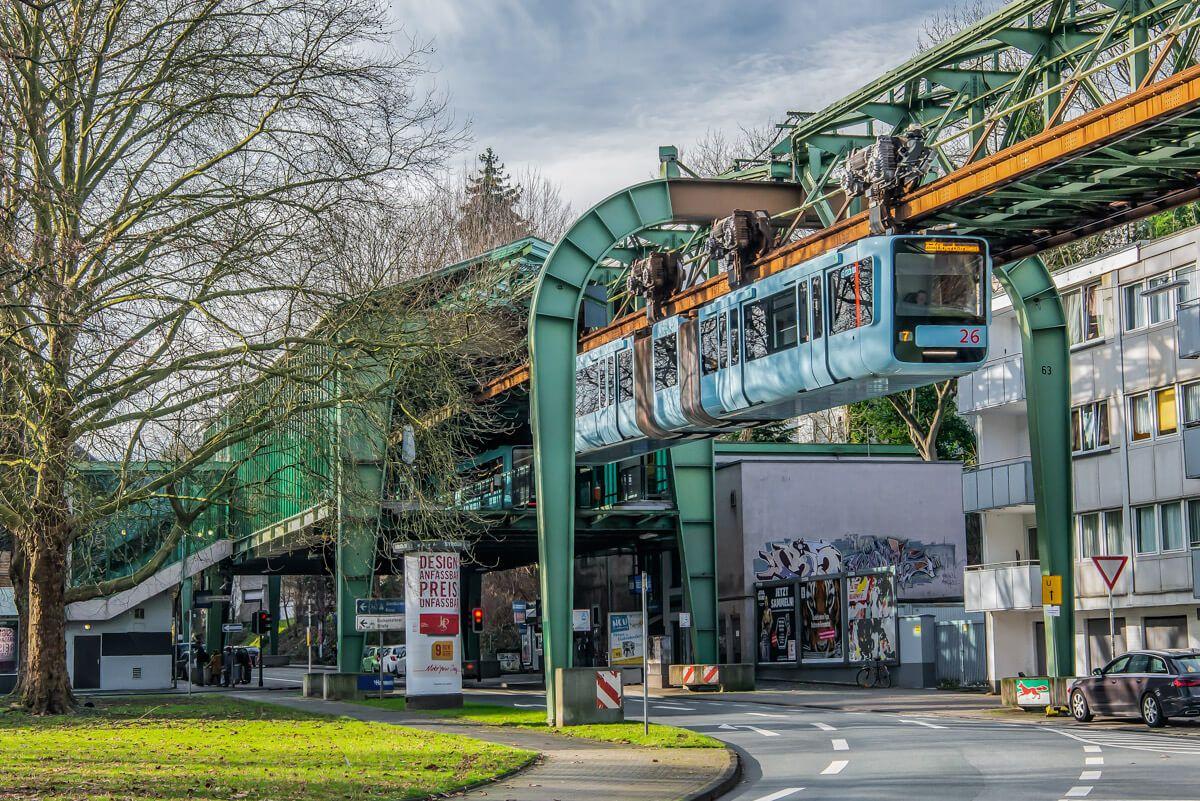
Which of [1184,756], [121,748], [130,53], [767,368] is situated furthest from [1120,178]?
[121,748]

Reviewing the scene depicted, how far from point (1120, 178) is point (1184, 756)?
9061 millimetres

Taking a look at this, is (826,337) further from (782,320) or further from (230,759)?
(230,759)

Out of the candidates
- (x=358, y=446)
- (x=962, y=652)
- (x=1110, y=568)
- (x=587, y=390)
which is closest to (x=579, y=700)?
(x=358, y=446)

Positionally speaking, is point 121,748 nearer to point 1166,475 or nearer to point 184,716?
point 184,716

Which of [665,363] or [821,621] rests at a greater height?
[665,363]

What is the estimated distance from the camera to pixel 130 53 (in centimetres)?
2386

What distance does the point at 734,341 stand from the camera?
28.4m

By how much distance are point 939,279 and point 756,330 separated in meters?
4.61

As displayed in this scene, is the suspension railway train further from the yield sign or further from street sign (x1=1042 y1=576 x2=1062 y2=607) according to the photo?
street sign (x1=1042 y1=576 x2=1062 y2=607)

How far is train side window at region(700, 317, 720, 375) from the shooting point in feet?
96.4

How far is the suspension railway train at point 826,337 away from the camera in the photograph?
2342cm

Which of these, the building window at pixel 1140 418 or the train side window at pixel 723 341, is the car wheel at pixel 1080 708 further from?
the building window at pixel 1140 418

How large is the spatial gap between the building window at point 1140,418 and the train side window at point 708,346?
1484 cm

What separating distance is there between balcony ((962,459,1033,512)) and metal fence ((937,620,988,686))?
3456mm
